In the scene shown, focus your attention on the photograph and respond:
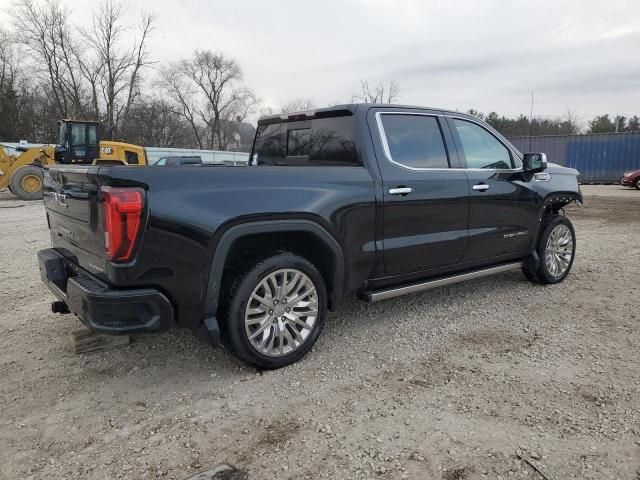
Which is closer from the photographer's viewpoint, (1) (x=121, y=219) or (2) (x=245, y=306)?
(1) (x=121, y=219)

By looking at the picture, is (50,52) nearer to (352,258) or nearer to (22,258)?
(22,258)

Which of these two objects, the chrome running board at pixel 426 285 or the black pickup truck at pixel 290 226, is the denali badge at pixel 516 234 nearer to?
the black pickup truck at pixel 290 226

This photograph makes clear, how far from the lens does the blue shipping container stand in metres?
26.1

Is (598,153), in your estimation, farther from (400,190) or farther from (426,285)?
(400,190)

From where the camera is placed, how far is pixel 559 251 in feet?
18.2

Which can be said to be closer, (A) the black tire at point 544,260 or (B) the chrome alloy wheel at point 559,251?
(A) the black tire at point 544,260

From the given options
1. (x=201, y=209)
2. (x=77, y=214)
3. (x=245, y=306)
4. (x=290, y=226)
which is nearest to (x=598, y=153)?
(x=290, y=226)

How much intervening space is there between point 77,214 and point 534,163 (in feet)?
13.5

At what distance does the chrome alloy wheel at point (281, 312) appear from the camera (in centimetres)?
330

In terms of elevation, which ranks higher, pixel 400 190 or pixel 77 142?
pixel 77 142

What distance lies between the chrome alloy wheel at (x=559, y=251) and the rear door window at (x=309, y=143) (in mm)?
2808

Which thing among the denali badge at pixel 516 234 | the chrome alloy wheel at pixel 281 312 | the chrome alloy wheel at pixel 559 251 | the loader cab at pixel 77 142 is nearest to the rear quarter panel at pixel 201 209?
the chrome alloy wheel at pixel 281 312

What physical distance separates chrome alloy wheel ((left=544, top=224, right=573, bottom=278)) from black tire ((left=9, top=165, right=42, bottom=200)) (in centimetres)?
1680

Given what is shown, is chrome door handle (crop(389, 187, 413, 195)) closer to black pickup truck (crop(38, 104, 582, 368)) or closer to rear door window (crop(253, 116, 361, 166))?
black pickup truck (crop(38, 104, 582, 368))
